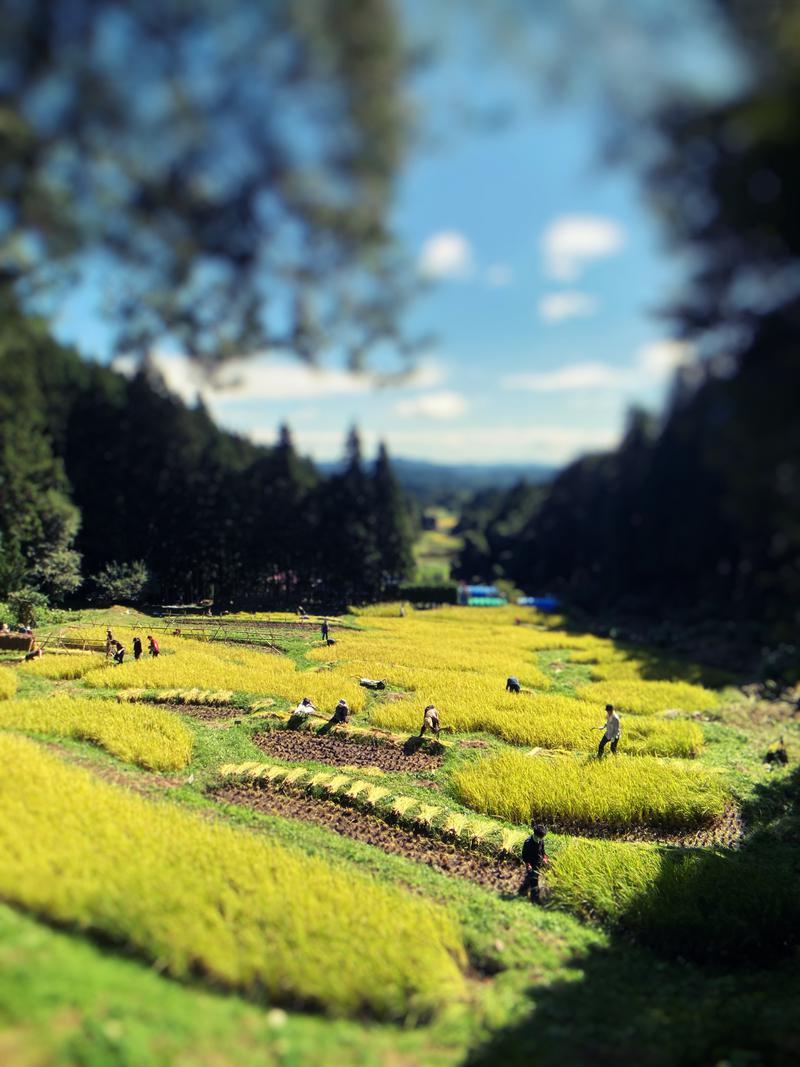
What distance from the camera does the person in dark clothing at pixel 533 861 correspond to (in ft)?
32.4

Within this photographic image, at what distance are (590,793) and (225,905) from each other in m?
9.11

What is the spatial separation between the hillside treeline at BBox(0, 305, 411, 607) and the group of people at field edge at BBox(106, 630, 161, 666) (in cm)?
157

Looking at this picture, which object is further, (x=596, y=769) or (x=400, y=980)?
(x=596, y=769)

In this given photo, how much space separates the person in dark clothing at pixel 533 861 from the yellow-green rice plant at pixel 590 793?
209cm

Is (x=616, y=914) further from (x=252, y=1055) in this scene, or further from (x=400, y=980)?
(x=252, y=1055)

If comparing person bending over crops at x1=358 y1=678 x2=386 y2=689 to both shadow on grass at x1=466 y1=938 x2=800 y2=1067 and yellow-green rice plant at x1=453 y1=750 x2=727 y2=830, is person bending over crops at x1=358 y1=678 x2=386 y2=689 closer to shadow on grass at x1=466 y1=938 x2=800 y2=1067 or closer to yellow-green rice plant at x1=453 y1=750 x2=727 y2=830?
yellow-green rice plant at x1=453 y1=750 x2=727 y2=830

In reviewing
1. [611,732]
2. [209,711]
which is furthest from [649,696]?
[209,711]

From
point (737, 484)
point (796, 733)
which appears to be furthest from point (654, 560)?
point (737, 484)

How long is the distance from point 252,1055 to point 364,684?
14090 mm

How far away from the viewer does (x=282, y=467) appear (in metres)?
42.5

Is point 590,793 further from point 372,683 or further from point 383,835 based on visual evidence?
point 372,683

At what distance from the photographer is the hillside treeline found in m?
14.2

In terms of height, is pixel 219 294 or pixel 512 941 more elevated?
pixel 219 294

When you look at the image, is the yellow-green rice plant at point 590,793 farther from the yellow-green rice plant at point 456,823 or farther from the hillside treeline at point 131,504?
the hillside treeline at point 131,504
